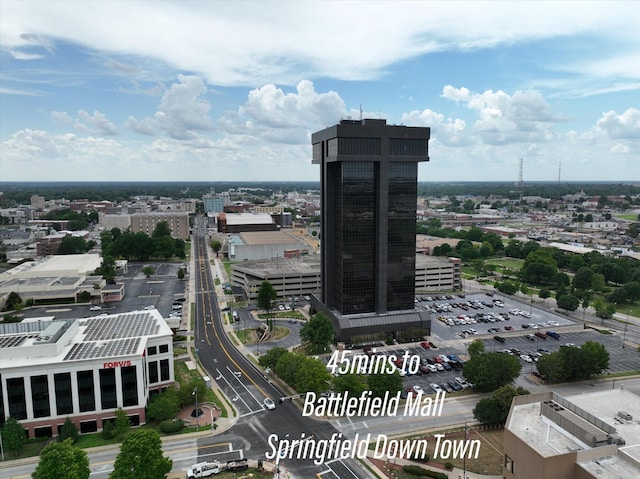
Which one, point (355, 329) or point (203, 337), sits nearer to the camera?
point (355, 329)

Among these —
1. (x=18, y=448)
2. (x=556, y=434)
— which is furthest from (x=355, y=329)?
(x=18, y=448)

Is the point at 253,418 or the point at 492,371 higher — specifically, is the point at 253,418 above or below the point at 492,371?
below

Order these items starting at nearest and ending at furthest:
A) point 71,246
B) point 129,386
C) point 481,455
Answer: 1. point 481,455
2. point 129,386
3. point 71,246

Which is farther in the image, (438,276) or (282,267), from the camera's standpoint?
(438,276)

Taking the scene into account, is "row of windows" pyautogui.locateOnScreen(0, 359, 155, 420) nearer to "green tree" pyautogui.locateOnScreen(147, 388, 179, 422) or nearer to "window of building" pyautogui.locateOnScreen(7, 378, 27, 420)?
"window of building" pyautogui.locateOnScreen(7, 378, 27, 420)

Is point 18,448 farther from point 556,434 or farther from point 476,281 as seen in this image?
point 476,281

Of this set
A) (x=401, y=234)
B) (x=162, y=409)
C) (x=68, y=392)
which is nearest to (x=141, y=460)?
(x=162, y=409)

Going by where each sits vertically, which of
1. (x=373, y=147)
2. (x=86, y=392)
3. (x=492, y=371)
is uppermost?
(x=373, y=147)

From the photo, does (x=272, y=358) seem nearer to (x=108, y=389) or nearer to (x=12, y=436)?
(x=108, y=389)
